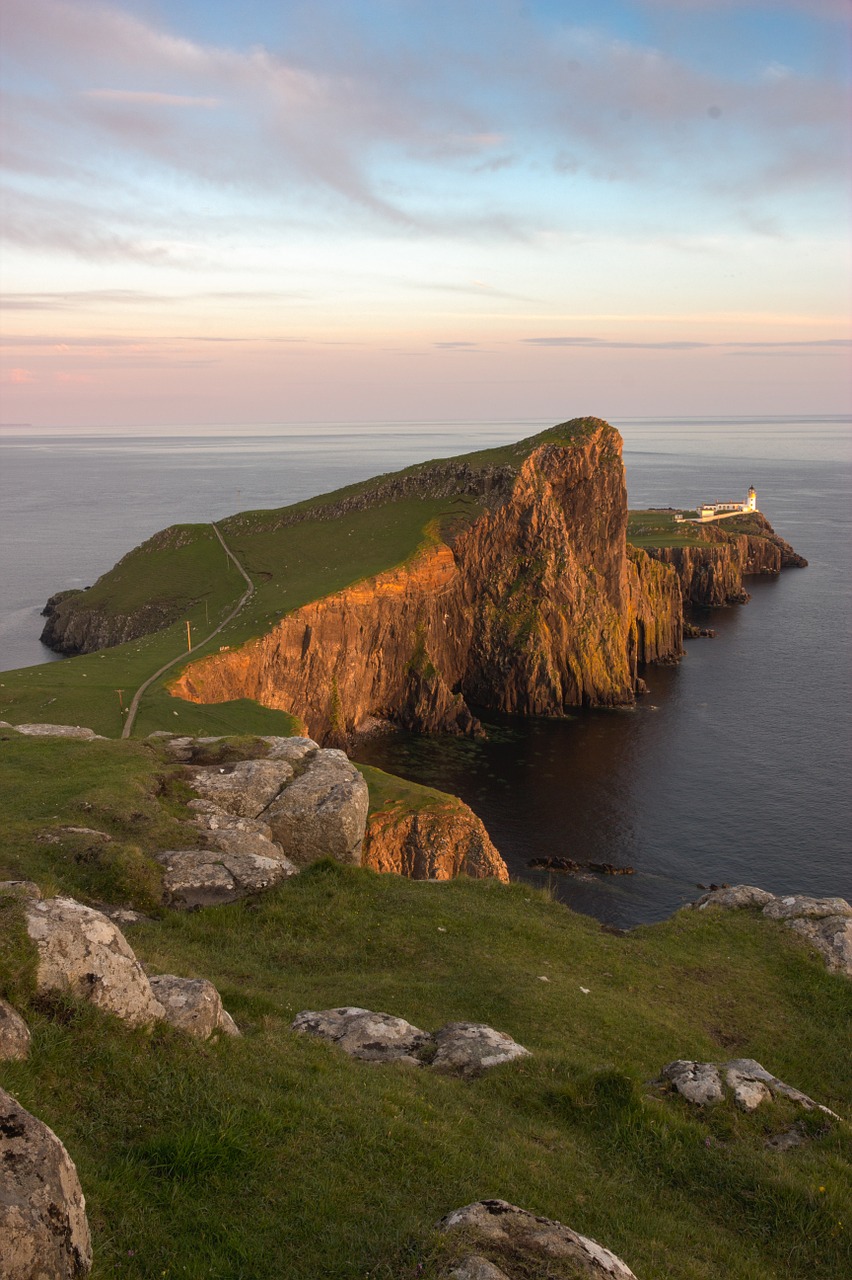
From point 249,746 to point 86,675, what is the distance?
1319 inches

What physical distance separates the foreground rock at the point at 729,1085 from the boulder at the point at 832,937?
12.5m

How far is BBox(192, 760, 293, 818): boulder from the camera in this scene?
31.5m

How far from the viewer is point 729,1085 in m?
16.6

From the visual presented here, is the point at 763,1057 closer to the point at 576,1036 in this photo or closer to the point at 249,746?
the point at 576,1036

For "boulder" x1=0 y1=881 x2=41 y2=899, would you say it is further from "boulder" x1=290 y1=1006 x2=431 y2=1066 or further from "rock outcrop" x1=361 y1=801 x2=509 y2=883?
"rock outcrop" x1=361 y1=801 x2=509 y2=883

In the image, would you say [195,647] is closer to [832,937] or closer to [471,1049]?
[832,937]

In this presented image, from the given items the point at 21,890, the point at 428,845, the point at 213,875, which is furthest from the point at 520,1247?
the point at 428,845

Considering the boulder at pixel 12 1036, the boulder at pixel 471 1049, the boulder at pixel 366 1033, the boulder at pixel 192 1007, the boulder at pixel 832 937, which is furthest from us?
the boulder at pixel 832 937

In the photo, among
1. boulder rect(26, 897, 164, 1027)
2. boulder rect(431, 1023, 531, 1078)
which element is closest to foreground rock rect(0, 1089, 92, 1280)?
boulder rect(26, 897, 164, 1027)

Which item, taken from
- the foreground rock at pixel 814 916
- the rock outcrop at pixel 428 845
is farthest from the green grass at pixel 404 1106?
the rock outcrop at pixel 428 845

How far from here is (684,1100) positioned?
16.1 meters

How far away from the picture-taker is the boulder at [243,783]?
31547 mm

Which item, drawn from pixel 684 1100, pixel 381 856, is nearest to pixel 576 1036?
pixel 684 1100

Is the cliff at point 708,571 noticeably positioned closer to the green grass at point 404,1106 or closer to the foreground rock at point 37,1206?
the green grass at point 404,1106
